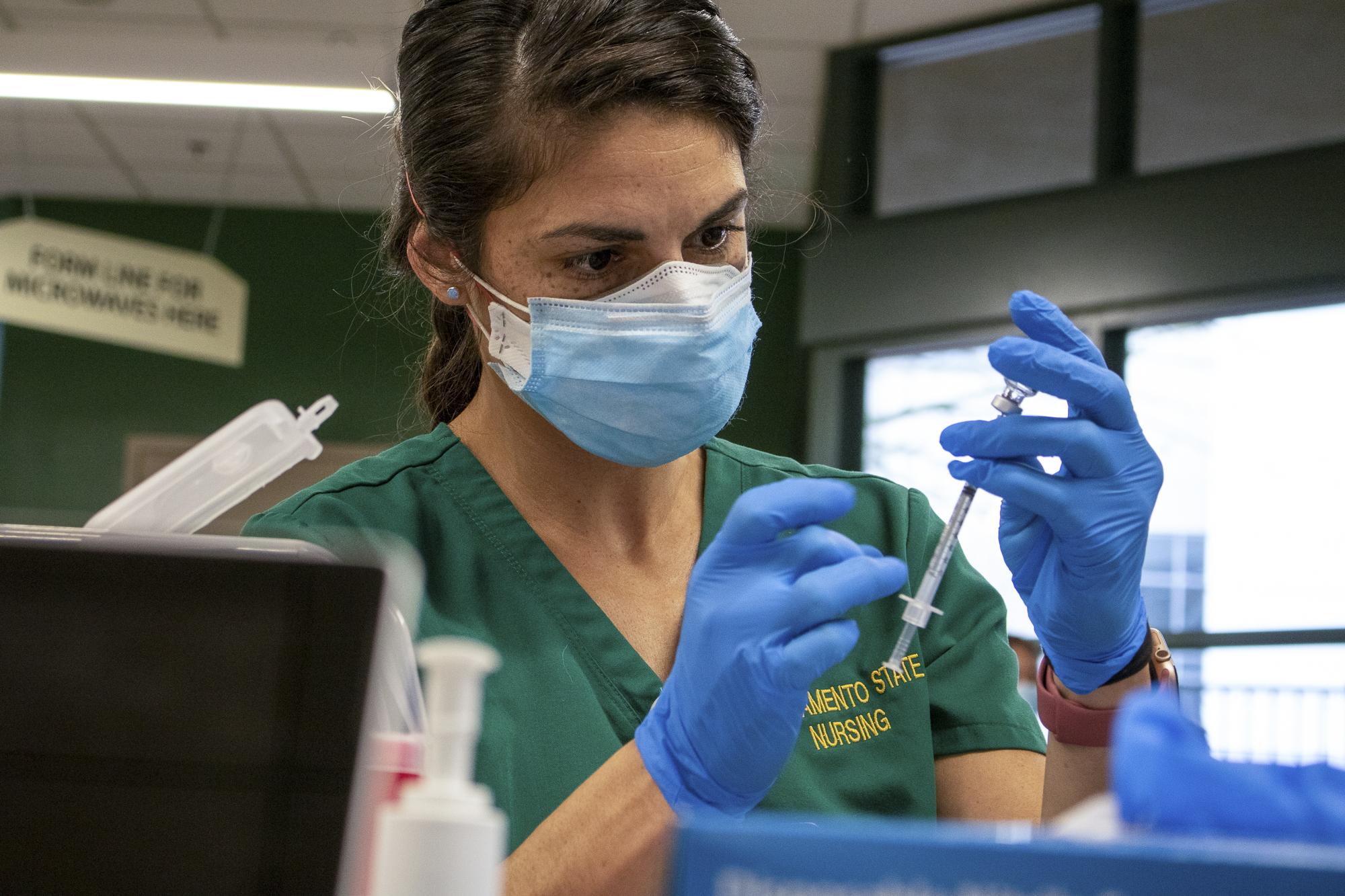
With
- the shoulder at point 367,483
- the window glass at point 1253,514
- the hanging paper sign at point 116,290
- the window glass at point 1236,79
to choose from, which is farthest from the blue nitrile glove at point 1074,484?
the hanging paper sign at point 116,290

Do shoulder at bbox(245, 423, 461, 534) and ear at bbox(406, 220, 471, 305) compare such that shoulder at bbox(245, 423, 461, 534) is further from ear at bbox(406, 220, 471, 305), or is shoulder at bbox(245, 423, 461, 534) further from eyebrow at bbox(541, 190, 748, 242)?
eyebrow at bbox(541, 190, 748, 242)

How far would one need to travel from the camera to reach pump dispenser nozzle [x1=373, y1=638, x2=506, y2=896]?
0.43 m

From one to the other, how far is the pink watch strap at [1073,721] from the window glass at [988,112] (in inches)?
154

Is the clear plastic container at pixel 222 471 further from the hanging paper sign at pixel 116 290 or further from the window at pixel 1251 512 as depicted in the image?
the hanging paper sign at pixel 116 290

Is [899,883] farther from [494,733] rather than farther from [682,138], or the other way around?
[682,138]

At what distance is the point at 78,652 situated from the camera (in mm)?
536

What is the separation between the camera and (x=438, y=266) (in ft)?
4.55

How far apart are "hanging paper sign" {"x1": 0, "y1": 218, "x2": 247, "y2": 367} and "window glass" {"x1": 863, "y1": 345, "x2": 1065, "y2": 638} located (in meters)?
2.53

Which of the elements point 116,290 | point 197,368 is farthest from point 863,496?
point 197,368

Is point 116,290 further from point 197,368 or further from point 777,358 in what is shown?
point 777,358

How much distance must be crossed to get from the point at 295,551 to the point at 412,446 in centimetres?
78

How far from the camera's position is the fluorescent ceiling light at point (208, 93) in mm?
4387

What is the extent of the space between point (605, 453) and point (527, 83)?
1.22 feet

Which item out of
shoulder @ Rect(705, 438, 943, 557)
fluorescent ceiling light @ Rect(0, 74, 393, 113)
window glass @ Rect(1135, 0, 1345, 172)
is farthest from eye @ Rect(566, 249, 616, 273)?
window glass @ Rect(1135, 0, 1345, 172)
